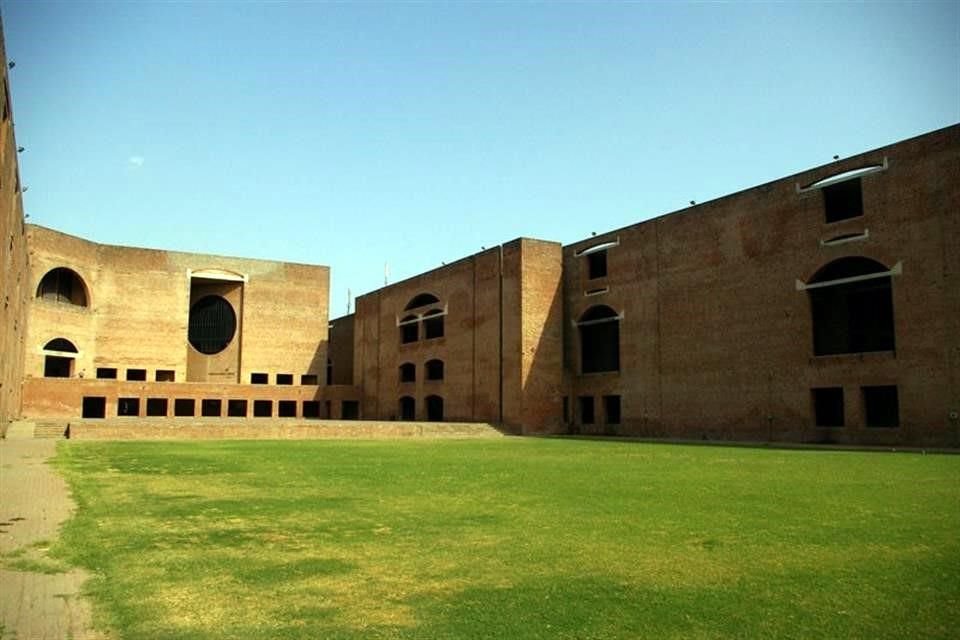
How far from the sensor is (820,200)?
88.5ft

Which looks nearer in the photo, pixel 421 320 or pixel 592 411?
pixel 592 411

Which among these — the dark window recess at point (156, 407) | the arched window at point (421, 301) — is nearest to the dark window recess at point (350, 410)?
the arched window at point (421, 301)

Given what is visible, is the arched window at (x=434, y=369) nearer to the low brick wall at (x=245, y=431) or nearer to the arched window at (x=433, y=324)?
the arched window at (x=433, y=324)

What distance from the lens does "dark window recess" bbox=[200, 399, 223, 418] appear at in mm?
47656

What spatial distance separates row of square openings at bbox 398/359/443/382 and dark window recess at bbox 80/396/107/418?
17.5 m

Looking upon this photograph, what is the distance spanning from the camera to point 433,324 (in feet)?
154

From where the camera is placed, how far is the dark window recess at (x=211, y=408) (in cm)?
4766

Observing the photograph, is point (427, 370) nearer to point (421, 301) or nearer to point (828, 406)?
point (421, 301)

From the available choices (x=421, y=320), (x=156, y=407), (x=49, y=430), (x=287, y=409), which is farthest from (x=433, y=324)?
(x=49, y=430)

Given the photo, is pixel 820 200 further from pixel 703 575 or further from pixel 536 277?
pixel 703 575

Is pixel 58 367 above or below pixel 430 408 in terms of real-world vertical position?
above

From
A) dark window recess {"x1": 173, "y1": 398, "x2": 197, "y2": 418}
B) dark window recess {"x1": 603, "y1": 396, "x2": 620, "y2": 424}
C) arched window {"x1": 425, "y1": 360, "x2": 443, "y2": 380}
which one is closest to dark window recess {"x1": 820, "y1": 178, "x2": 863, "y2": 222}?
dark window recess {"x1": 603, "y1": 396, "x2": 620, "y2": 424}

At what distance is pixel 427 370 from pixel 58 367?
887 inches

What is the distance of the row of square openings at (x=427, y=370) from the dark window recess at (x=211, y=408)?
37.7 ft
